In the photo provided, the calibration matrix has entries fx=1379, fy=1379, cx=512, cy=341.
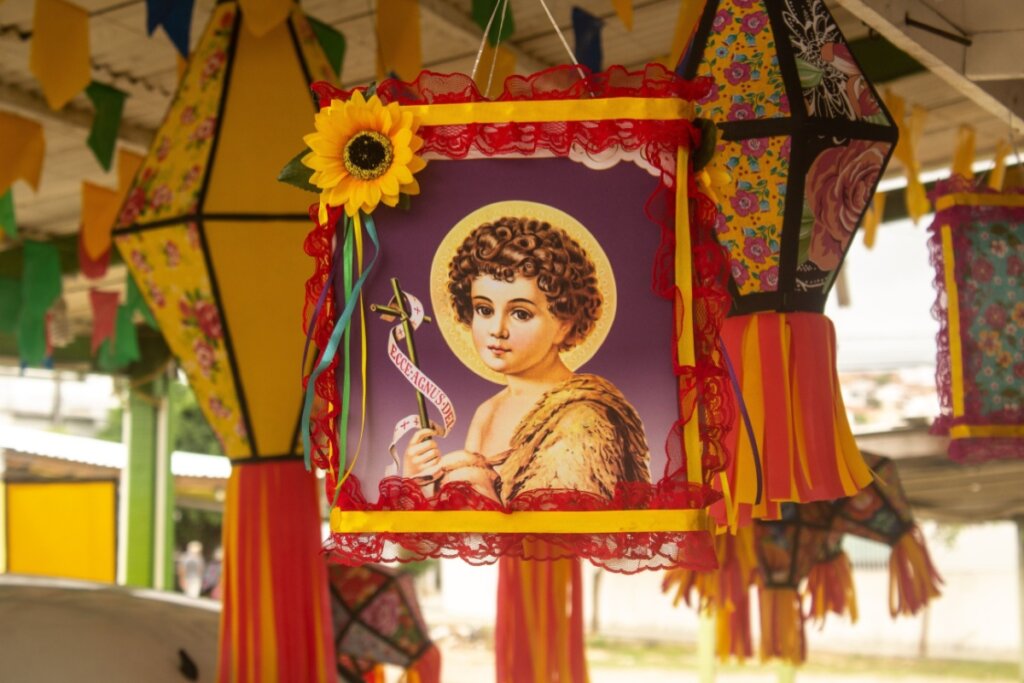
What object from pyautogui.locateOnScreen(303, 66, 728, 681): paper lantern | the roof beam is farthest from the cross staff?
the roof beam

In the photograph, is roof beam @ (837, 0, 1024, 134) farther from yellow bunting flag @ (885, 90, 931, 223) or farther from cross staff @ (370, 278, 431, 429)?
cross staff @ (370, 278, 431, 429)

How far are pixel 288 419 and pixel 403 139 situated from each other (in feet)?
4.58

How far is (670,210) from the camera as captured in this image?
59.1 inches

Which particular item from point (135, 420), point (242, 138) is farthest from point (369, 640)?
point (135, 420)

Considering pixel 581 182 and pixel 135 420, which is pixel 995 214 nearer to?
pixel 581 182

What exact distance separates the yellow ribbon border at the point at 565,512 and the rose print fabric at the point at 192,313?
1.34 m

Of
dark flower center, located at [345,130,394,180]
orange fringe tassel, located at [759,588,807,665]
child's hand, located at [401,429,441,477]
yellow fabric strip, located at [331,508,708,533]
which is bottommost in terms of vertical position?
orange fringe tassel, located at [759,588,807,665]

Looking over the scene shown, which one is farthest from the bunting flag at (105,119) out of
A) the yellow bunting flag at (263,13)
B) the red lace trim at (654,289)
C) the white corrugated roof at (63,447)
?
the white corrugated roof at (63,447)

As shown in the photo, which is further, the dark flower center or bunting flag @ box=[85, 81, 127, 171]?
bunting flag @ box=[85, 81, 127, 171]

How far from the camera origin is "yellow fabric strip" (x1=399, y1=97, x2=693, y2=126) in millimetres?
1480

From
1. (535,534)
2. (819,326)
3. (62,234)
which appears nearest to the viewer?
→ (535,534)

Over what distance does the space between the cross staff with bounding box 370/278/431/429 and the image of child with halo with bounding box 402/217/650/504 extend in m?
0.02

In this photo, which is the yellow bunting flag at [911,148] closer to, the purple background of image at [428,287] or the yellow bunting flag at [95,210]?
the yellow bunting flag at [95,210]

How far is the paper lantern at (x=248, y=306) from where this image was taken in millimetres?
2684
